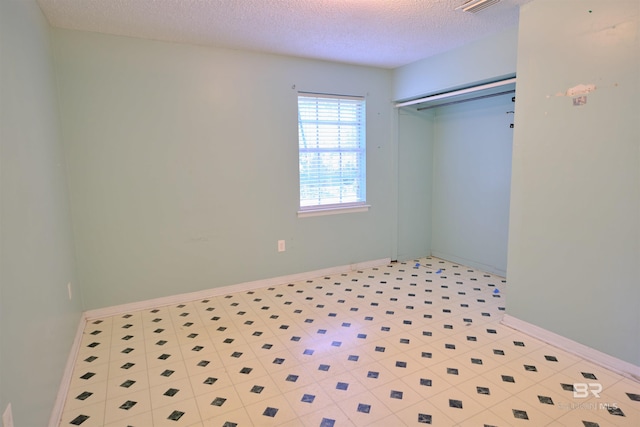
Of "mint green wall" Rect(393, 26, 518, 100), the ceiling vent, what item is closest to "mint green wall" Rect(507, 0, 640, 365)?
the ceiling vent

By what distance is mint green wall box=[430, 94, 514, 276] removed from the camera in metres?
4.19

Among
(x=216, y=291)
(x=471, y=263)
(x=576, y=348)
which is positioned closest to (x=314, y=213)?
(x=216, y=291)

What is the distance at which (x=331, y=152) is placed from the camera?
14.3ft

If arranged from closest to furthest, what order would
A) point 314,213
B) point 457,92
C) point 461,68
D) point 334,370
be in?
point 334,370 < point 461,68 < point 457,92 < point 314,213

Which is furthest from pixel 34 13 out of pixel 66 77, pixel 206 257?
pixel 206 257

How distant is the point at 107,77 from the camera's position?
3174 millimetres

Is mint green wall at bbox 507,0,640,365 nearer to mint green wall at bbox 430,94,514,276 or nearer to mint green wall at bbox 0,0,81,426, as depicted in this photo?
mint green wall at bbox 430,94,514,276

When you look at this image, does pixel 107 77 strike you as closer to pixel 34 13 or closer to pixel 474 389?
pixel 34 13

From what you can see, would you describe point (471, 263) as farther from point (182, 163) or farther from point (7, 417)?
point (7, 417)

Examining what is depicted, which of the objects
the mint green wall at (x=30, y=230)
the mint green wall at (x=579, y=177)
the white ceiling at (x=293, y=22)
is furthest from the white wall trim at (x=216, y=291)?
the white ceiling at (x=293, y=22)

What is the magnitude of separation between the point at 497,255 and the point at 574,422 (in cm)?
260

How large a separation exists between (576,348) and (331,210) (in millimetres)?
2686

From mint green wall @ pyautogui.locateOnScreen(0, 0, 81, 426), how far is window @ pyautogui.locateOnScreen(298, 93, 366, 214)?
2333mm

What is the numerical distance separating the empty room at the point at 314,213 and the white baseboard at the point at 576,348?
0.01 m
